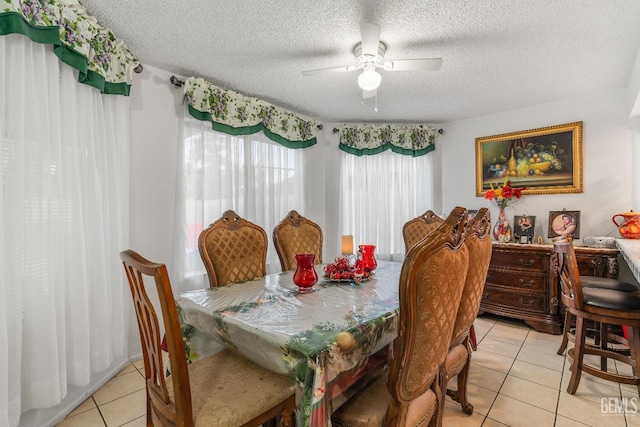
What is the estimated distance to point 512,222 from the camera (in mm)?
3520

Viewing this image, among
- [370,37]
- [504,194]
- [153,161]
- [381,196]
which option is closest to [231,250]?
[153,161]

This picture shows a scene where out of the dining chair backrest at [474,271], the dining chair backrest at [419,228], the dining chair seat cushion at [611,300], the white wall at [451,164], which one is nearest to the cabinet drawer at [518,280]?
the white wall at [451,164]

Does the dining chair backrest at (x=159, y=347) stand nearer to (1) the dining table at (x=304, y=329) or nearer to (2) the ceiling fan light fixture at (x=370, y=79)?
(1) the dining table at (x=304, y=329)

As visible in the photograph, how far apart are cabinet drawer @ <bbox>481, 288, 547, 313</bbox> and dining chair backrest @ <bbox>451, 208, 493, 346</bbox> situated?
2081 millimetres

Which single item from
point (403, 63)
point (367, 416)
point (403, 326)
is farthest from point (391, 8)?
point (367, 416)

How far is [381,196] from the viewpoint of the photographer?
4.17 metres

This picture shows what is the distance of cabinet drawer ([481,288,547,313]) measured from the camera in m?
2.97

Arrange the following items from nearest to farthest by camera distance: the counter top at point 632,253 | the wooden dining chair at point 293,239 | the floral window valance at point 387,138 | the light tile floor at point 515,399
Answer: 1. the counter top at point 632,253
2. the light tile floor at point 515,399
3. the wooden dining chair at point 293,239
4. the floral window valance at point 387,138

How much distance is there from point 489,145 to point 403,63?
2243mm

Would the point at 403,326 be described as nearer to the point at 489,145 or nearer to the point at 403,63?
the point at 403,63

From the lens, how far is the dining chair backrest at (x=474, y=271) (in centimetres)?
128

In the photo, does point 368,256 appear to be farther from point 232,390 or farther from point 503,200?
point 503,200

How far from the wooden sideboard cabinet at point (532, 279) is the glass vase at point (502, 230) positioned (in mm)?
186

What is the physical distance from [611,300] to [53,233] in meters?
3.25
